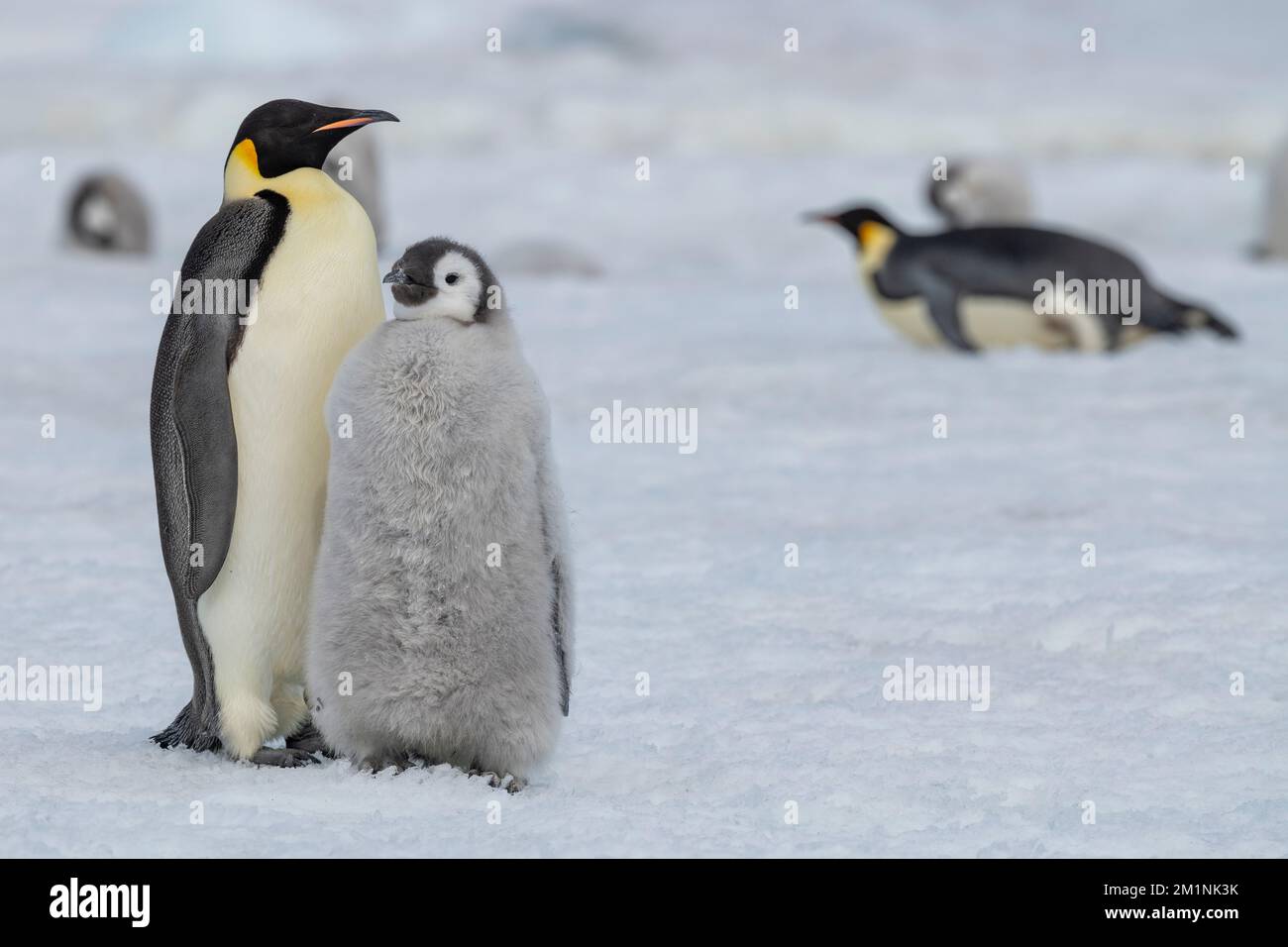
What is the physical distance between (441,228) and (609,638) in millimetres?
11013

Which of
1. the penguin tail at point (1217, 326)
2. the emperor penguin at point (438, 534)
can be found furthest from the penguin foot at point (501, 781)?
the penguin tail at point (1217, 326)

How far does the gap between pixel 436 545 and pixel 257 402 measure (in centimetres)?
39

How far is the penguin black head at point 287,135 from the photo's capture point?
271 centimetres

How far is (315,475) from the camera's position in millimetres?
2697

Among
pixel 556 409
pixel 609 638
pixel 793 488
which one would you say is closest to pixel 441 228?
pixel 556 409

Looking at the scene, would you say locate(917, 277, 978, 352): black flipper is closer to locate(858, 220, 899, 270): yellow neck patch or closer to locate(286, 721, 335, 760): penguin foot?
locate(858, 220, 899, 270): yellow neck patch

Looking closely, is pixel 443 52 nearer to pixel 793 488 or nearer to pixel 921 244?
pixel 921 244

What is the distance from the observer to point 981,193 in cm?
1209

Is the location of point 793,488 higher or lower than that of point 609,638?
higher

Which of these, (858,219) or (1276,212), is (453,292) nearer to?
(858,219)

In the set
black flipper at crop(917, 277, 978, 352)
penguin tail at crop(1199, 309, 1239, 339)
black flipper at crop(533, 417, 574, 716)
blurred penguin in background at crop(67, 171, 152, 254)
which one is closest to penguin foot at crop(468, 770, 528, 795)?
black flipper at crop(533, 417, 574, 716)

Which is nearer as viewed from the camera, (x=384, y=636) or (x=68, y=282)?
(x=384, y=636)

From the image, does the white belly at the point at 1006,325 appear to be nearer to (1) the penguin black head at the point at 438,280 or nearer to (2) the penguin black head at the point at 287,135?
(2) the penguin black head at the point at 287,135

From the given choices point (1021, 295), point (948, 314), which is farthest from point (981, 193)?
point (948, 314)
